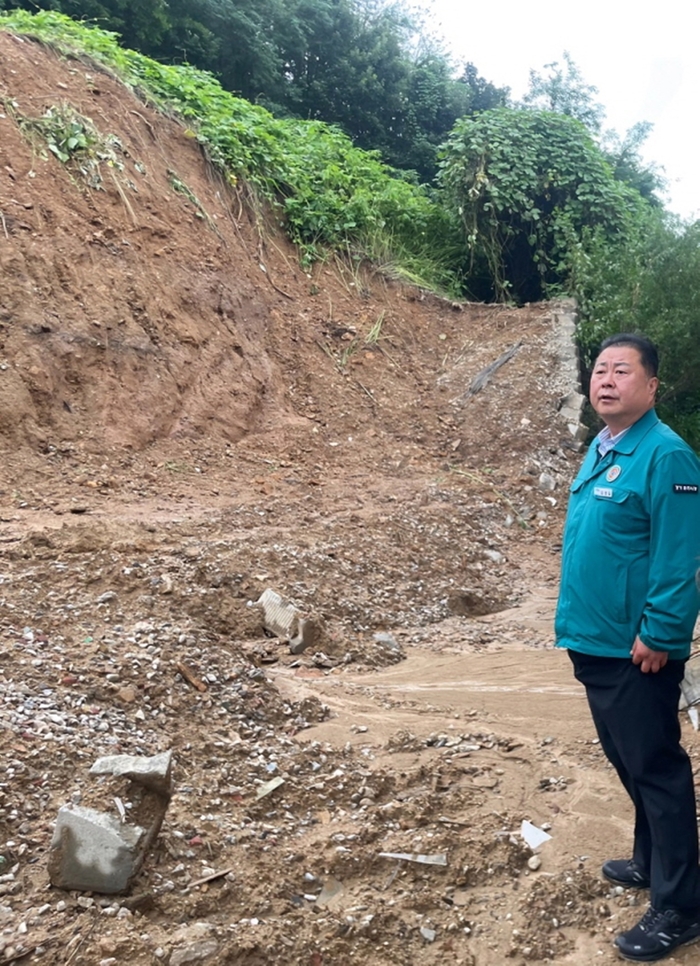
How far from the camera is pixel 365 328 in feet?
34.7

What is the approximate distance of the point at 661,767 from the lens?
2.44m

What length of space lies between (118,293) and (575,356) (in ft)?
18.8

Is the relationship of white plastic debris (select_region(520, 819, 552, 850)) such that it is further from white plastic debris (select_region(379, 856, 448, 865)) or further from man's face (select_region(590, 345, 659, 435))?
man's face (select_region(590, 345, 659, 435))

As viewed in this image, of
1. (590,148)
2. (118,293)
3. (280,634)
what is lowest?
(280,634)

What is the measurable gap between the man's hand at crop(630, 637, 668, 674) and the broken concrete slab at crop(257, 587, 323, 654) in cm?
307

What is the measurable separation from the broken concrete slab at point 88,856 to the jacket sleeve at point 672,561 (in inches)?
66.9

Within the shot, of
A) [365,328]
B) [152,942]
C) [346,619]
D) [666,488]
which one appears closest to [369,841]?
[152,942]

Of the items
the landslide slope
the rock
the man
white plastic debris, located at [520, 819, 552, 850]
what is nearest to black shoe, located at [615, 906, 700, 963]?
the man

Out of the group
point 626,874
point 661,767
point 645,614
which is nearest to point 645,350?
point 645,614

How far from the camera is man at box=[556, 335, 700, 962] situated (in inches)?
91.7

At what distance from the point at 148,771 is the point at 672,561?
1.85m

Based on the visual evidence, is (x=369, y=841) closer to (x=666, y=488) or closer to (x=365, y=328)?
(x=666, y=488)

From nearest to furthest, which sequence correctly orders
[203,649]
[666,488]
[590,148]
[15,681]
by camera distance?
[666,488] → [15,681] → [203,649] → [590,148]

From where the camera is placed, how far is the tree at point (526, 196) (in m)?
12.1
